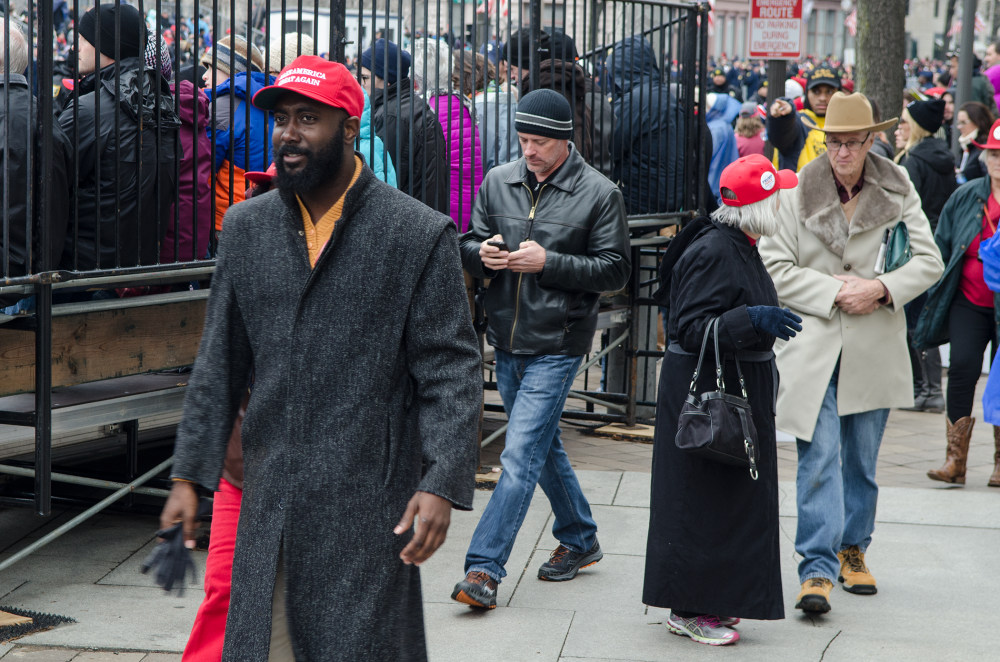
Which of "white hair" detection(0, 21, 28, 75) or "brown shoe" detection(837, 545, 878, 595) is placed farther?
"brown shoe" detection(837, 545, 878, 595)

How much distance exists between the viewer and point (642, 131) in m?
7.82

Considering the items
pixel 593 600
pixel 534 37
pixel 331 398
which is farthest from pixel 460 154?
pixel 331 398

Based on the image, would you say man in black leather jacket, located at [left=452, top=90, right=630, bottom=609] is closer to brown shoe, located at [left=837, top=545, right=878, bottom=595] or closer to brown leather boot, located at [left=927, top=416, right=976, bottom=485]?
brown shoe, located at [left=837, top=545, right=878, bottom=595]

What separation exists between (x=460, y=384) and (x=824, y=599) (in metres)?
2.52

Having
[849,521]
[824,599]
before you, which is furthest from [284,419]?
[849,521]

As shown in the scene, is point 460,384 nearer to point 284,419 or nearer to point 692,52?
point 284,419

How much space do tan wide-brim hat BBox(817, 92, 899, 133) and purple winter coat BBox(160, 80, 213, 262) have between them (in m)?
2.53

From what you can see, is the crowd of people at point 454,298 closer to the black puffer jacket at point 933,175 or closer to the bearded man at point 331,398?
the bearded man at point 331,398

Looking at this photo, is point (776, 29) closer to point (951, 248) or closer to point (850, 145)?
point (951, 248)

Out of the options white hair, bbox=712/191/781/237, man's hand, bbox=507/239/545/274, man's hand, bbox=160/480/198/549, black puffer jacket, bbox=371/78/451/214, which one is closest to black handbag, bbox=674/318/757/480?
white hair, bbox=712/191/781/237

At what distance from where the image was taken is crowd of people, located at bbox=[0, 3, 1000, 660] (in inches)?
110

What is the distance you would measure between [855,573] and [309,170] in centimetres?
324

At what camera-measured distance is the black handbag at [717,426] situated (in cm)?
427

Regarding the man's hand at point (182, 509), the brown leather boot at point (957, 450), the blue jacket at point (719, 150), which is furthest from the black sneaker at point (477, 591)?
the blue jacket at point (719, 150)
